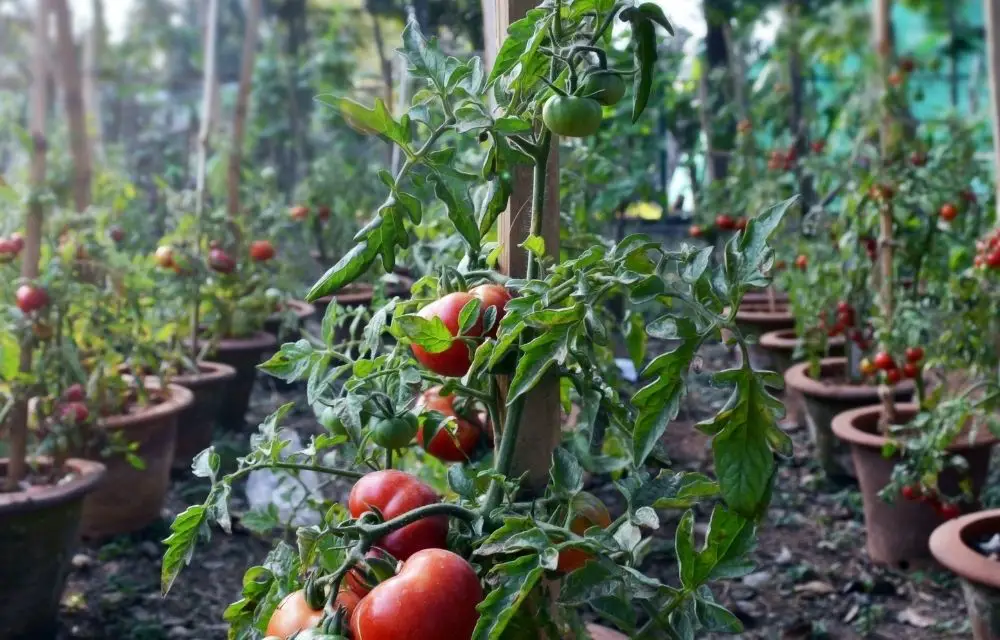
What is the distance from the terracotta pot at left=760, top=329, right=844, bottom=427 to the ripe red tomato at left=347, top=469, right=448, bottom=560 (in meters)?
3.16

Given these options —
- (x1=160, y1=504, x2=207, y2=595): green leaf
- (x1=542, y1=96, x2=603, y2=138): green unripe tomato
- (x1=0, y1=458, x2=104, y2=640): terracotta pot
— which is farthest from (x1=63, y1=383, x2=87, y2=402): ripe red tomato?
(x1=542, y1=96, x2=603, y2=138): green unripe tomato

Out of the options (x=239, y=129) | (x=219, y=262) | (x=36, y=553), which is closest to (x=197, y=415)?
(x=219, y=262)

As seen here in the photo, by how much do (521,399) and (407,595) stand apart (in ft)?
0.93

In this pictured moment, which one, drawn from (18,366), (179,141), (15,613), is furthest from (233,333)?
(179,141)

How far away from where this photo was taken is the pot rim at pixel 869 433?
257 cm

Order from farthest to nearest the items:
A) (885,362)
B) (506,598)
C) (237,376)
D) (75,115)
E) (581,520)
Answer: (237,376)
(75,115)
(885,362)
(581,520)
(506,598)

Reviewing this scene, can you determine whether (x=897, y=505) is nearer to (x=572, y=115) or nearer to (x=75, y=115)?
(x=572, y=115)

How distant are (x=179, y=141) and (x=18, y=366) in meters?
7.65

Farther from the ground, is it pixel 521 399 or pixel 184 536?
pixel 521 399

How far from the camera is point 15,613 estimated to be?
7.09 ft

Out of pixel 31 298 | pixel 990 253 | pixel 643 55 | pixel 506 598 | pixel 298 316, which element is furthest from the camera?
pixel 298 316

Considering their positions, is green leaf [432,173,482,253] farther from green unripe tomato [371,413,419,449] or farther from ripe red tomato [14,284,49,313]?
ripe red tomato [14,284,49,313]

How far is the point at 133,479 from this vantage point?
113 inches

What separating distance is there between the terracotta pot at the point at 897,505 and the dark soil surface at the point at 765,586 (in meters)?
0.06
